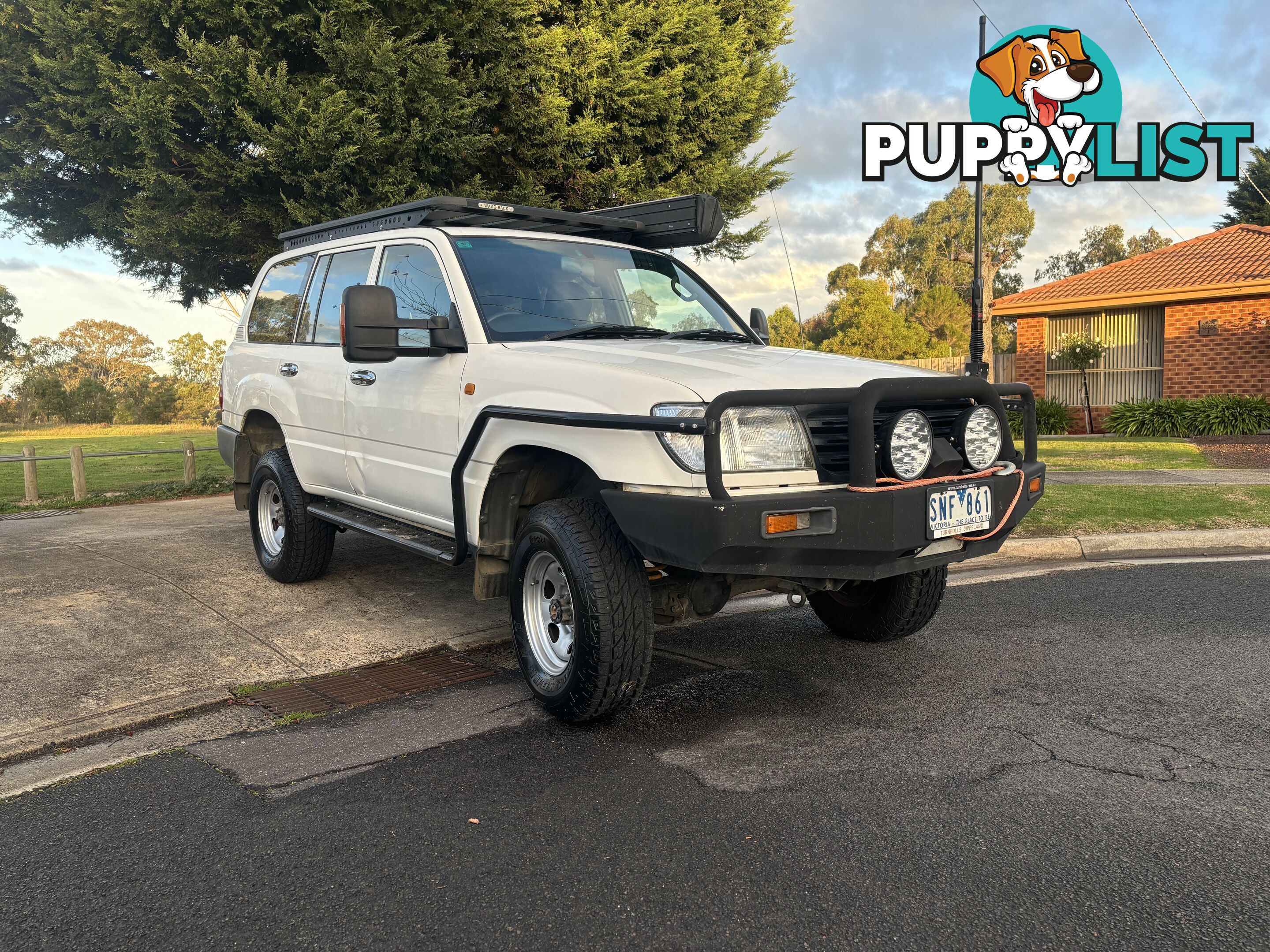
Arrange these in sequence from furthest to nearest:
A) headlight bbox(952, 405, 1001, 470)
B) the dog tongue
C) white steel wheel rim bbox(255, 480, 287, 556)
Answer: the dog tongue < white steel wheel rim bbox(255, 480, 287, 556) < headlight bbox(952, 405, 1001, 470)

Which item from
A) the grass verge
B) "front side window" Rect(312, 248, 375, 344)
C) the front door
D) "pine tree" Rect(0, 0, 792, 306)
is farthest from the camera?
"pine tree" Rect(0, 0, 792, 306)

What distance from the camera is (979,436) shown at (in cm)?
396

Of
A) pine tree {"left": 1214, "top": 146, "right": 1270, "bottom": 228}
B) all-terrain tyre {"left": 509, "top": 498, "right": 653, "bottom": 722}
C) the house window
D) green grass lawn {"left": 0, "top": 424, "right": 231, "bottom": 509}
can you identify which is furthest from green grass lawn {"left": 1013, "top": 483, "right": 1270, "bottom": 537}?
pine tree {"left": 1214, "top": 146, "right": 1270, "bottom": 228}

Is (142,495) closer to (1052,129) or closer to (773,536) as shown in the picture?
(773,536)

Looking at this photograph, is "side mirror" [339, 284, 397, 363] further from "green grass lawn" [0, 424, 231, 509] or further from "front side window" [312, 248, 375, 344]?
"green grass lawn" [0, 424, 231, 509]

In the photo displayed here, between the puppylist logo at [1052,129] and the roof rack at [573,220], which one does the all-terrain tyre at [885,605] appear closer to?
the roof rack at [573,220]

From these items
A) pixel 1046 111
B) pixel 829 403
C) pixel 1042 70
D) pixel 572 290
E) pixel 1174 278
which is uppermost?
pixel 1042 70

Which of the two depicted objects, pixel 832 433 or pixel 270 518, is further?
pixel 270 518

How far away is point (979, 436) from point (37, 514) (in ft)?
33.5

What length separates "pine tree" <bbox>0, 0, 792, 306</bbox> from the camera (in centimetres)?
1154

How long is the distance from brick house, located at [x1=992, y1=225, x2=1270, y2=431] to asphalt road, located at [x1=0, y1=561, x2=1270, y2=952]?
18.8 metres

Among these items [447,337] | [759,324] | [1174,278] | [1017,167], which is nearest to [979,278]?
[1017,167]

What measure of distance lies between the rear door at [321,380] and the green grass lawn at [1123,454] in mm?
8230

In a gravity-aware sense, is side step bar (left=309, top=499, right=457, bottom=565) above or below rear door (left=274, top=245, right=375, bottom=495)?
below
